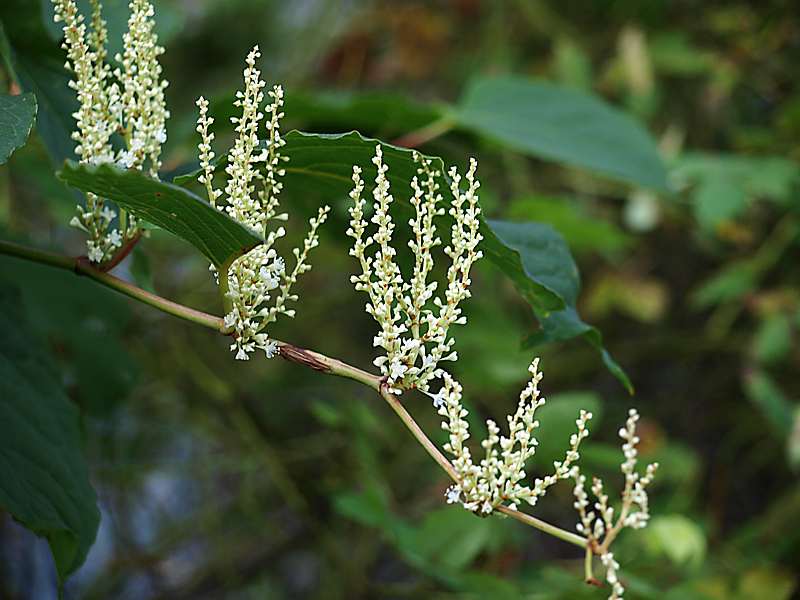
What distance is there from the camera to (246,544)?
1419 mm

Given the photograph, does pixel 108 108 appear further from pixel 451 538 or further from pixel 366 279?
pixel 451 538

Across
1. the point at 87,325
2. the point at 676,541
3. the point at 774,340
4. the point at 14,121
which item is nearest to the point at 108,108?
the point at 14,121

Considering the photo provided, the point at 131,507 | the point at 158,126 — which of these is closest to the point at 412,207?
the point at 158,126

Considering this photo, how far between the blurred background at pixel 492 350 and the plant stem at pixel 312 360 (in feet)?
1.54

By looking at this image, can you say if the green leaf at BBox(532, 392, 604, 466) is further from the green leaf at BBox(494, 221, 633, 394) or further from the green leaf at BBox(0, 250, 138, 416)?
the green leaf at BBox(0, 250, 138, 416)

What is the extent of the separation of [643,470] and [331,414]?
0.44 m

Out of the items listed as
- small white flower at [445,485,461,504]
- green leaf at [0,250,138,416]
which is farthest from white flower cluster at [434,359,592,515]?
green leaf at [0,250,138,416]

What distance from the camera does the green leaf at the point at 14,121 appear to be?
1.37 ft

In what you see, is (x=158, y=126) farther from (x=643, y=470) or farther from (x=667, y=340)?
(x=667, y=340)

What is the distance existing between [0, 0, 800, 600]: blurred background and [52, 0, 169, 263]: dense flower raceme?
0.43m

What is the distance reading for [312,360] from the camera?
1.39 feet

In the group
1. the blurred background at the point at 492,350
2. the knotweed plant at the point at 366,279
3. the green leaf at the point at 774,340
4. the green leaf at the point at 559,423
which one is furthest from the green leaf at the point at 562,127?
the knotweed plant at the point at 366,279

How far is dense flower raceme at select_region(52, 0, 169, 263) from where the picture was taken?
47cm

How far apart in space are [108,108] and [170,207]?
0.33 ft
